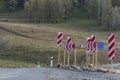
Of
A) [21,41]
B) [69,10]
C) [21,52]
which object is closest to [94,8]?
[69,10]

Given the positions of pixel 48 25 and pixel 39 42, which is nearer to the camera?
pixel 39 42

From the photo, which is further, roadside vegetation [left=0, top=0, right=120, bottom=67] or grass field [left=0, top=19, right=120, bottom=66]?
roadside vegetation [left=0, top=0, right=120, bottom=67]

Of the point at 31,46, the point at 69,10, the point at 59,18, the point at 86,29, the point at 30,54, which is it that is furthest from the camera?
the point at 69,10

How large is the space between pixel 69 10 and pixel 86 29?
82.3ft

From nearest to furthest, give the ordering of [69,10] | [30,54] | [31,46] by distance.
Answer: [30,54] → [31,46] → [69,10]

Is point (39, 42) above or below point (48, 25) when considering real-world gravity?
below

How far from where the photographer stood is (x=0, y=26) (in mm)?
124812

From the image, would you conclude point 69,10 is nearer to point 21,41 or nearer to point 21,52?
point 21,41

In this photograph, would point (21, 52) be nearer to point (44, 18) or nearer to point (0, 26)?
point (0, 26)

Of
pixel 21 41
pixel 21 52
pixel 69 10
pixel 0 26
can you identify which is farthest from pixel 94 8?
pixel 21 52

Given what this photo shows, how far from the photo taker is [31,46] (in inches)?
3797

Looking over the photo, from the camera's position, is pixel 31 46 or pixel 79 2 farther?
pixel 79 2

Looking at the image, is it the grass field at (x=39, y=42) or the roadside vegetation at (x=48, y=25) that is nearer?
the grass field at (x=39, y=42)

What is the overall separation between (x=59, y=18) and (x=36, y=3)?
39.4 feet
